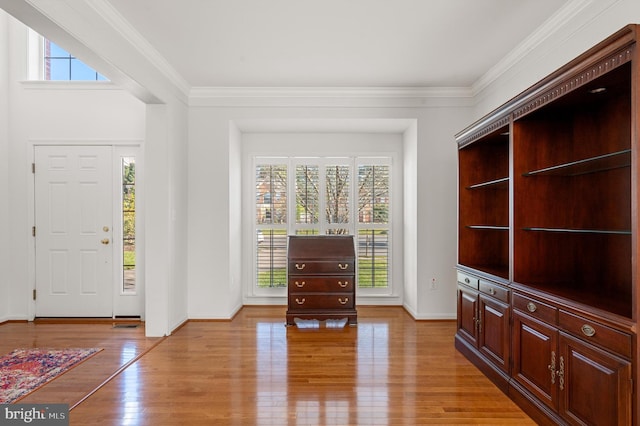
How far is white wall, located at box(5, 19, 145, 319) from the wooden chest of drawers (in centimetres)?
241

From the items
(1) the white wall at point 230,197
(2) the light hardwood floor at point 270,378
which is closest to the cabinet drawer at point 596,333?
(2) the light hardwood floor at point 270,378

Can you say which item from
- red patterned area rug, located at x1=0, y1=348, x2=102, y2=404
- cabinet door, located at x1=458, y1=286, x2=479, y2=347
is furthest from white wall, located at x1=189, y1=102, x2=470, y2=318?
red patterned area rug, located at x1=0, y1=348, x2=102, y2=404

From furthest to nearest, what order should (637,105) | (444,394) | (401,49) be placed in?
(401,49), (444,394), (637,105)

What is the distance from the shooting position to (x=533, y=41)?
123 inches

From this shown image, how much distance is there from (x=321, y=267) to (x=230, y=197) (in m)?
1.37

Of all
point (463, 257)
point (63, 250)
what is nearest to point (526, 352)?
point (463, 257)

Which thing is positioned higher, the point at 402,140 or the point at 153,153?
the point at 402,140

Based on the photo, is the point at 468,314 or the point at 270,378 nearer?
the point at 270,378

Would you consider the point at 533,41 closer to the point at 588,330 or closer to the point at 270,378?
the point at 588,330

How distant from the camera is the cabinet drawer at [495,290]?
2627 millimetres

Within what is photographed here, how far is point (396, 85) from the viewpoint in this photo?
4.27 metres

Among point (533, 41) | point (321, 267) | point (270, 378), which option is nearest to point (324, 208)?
point (321, 267)

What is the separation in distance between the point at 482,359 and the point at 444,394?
0.57m

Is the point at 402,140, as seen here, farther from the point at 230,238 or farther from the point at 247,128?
the point at 230,238
